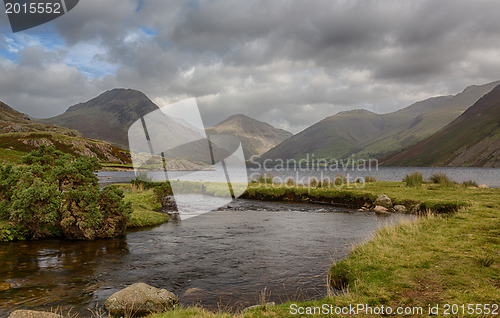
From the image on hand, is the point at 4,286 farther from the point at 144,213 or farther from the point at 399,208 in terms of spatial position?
the point at 399,208

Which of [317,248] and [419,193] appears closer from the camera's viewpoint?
[317,248]

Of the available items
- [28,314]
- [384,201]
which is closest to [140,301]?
[28,314]

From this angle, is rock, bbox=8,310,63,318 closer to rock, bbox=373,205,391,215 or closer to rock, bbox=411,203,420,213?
rock, bbox=373,205,391,215

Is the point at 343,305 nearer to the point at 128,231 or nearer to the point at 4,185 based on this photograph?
the point at 128,231

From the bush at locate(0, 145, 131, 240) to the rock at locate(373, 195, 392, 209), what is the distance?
2559 cm

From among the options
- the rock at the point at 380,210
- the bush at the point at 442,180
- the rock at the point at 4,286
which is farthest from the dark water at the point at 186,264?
the bush at the point at 442,180

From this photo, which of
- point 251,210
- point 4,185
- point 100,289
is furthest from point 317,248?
point 4,185

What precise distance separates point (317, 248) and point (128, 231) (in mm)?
14042

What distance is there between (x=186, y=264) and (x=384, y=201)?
2508cm

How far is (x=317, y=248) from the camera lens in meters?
17.7

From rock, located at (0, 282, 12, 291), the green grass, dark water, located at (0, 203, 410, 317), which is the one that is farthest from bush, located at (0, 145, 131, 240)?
rock, located at (0, 282, 12, 291)

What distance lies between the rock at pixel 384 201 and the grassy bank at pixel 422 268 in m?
12.0

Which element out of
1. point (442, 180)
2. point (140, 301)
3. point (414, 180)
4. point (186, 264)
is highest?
point (414, 180)

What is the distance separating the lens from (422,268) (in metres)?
11.0
